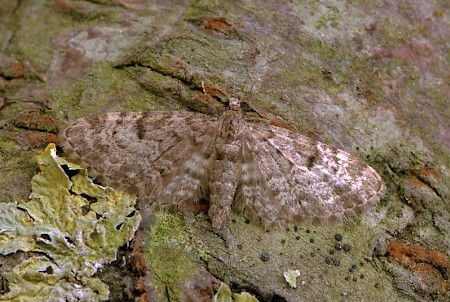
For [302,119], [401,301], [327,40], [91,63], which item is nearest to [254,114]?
[302,119]

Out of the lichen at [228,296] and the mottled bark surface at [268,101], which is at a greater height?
the mottled bark surface at [268,101]

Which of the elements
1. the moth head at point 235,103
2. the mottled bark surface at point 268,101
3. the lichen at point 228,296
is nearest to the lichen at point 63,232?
the mottled bark surface at point 268,101

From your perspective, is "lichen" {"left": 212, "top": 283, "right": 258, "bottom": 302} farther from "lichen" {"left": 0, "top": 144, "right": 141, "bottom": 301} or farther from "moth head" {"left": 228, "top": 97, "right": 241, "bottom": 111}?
"moth head" {"left": 228, "top": 97, "right": 241, "bottom": 111}

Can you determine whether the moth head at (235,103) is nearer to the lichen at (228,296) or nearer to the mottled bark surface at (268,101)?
the mottled bark surface at (268,101)

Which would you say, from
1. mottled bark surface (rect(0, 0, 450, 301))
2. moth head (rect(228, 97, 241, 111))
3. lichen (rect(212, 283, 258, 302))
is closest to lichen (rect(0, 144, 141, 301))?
mottled bark surface (rect(0, 0, 450, 301))

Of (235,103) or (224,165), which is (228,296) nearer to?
(224,165)

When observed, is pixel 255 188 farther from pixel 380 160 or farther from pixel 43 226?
pixel 43 226
